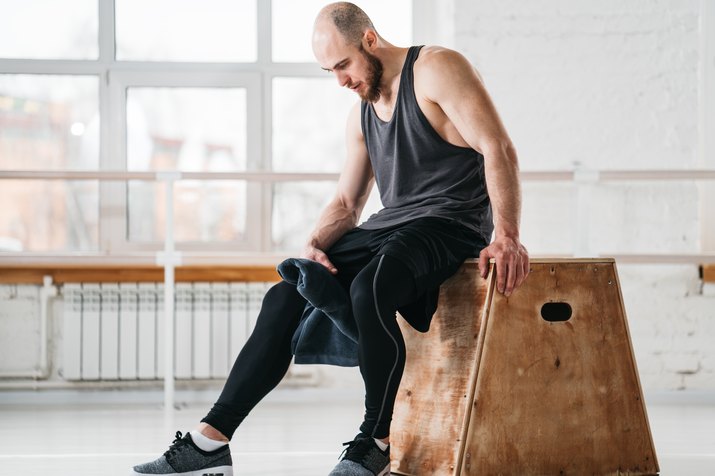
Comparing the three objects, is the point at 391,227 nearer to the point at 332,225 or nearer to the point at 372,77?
the point at 332,225

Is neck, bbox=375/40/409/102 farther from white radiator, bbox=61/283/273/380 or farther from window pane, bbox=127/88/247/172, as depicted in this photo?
window pane, bbox=127/88/247/172

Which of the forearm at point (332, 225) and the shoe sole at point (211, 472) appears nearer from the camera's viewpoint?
the shoe sole at point (211, 472)

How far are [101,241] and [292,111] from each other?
3.11ft

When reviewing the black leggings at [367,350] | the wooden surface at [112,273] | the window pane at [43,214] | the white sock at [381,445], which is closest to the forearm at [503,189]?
the black leggings at [367,350]

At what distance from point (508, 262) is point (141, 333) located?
219 centimetres

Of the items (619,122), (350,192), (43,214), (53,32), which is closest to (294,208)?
(43,214)

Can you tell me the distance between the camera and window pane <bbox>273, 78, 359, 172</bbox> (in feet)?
12.7

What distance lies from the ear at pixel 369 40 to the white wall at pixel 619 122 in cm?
163

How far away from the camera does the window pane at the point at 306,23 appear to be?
12.6ft

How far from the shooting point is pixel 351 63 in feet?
6.28

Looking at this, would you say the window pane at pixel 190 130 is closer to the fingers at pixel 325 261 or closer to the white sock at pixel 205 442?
the fingers at pixel 325 261

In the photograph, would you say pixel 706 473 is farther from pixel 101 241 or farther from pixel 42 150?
pixel 42 150

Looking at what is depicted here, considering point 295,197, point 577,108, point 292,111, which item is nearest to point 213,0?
point 292,111

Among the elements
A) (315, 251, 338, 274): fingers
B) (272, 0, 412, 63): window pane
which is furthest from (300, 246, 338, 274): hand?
(272, 0, 412, 63): window pane
